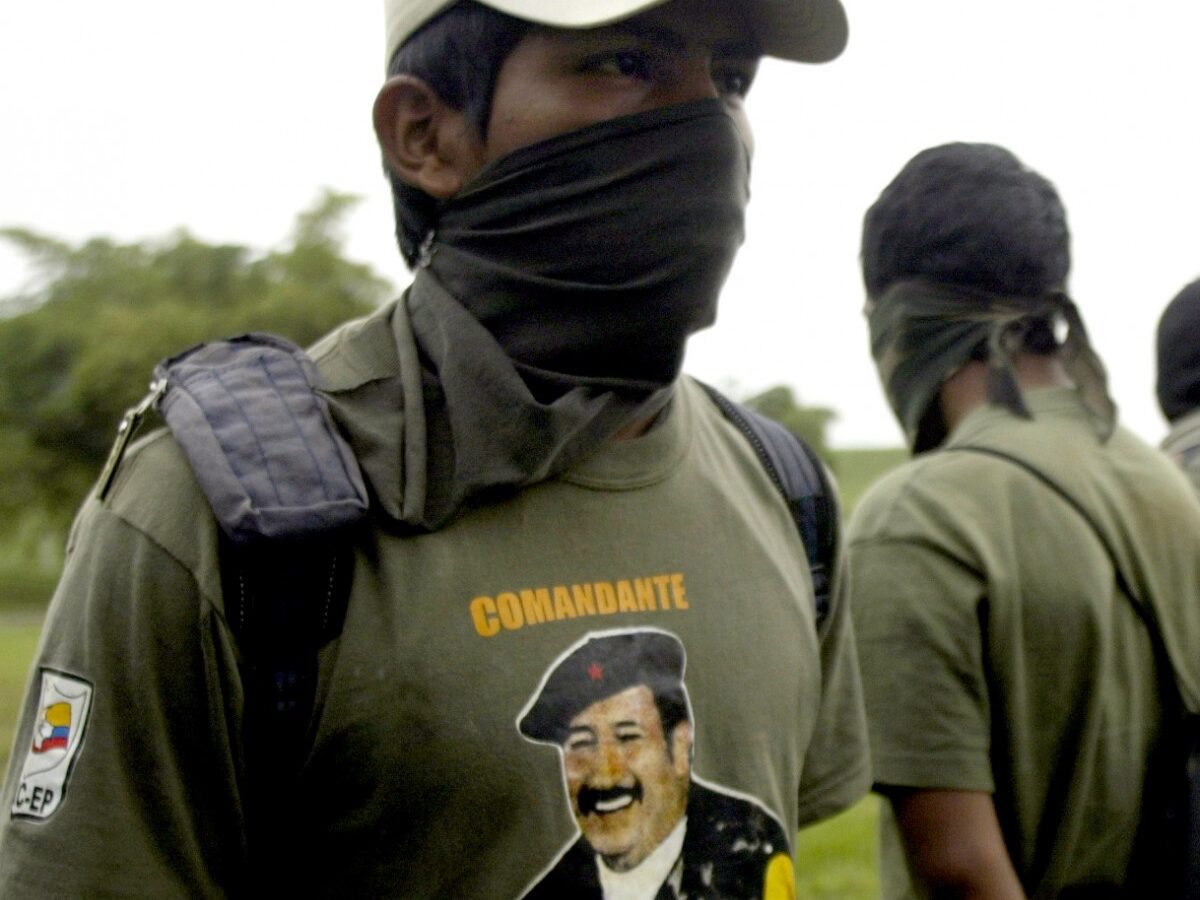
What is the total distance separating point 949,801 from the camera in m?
2.33

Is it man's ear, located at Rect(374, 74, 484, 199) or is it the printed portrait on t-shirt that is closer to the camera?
the printed portrait on t-shirt

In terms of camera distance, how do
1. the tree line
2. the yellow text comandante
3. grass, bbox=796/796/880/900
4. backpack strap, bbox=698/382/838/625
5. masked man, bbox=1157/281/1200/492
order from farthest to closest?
the tree line, grass, bbox=796/796/880/900, masked man, bbox=1157/281/1200/492, backpack strap, bbox=698/382/838/625, the yellow text comandante

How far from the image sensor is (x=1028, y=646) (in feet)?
7.79

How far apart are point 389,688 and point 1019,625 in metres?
1.17

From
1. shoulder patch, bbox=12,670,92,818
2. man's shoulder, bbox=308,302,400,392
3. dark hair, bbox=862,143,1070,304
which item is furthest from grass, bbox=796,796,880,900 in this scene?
shoulder patch, bbox=12,670,92,818

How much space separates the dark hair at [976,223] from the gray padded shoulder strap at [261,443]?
1.26 meters

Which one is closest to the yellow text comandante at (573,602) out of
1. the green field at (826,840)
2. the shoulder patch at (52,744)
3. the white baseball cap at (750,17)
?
the shoulder patch at (52,744)

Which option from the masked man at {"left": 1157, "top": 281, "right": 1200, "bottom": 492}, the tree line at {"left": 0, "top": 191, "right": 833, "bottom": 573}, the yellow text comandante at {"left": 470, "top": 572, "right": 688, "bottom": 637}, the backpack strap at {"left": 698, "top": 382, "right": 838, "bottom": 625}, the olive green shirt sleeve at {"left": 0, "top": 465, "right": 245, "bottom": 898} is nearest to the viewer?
the olive green shirt sleeve at {"left": 0, "top": 465, "right": 245, "bottom": 898}

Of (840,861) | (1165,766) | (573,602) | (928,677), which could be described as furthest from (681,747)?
(840,861)

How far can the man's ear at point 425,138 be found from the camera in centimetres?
187

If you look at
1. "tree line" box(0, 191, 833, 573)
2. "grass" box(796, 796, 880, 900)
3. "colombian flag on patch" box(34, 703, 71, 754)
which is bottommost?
"grass" box(796, 796, 880, 900)

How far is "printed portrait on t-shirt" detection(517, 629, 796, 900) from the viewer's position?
1.66m

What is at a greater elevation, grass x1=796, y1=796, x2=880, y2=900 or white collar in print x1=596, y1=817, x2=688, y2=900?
white collar in print x1=596, y1=817, x2=688, y2=900

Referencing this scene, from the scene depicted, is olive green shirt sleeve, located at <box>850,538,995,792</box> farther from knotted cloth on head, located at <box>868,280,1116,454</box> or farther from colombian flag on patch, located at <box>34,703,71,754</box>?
colombian flag on patch, located at <box>34,703,71,754</box>
